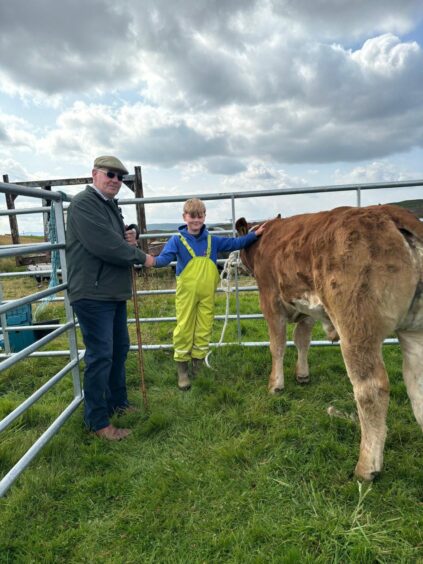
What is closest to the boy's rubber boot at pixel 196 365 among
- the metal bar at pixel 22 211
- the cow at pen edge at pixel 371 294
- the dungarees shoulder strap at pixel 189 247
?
the dungarees shoulder strap at pixel 189 247

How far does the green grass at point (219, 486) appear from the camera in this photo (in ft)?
7.23

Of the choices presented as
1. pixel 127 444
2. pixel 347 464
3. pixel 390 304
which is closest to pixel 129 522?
pixel 127 444

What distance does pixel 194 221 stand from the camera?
4.08m

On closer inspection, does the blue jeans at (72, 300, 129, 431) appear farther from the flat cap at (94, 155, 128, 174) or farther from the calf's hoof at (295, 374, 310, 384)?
the calf's hoof at (295, 374, 310, 384)

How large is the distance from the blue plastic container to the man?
121 inches

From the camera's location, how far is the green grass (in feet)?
7.23

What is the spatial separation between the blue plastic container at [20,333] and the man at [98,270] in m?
3.07

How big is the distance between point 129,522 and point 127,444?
84 cm

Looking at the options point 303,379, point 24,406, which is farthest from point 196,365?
point 24,406

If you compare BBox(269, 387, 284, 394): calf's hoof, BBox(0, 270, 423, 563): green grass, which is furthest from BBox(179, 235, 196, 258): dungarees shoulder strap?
BBox(269, 387, 284, 394): calf's hoof

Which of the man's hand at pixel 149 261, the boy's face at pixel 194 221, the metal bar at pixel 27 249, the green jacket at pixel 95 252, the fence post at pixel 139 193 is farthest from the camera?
the fence post at pixel 139 193

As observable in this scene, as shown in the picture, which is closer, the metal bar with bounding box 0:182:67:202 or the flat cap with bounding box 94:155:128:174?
the metal bar with bounding box 0:182:67:202

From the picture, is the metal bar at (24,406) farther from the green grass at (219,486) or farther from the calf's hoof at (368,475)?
the calf's hoof at (368,475)

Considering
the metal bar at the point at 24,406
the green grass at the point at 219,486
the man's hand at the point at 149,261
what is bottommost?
the green grass at the point at 219,486
